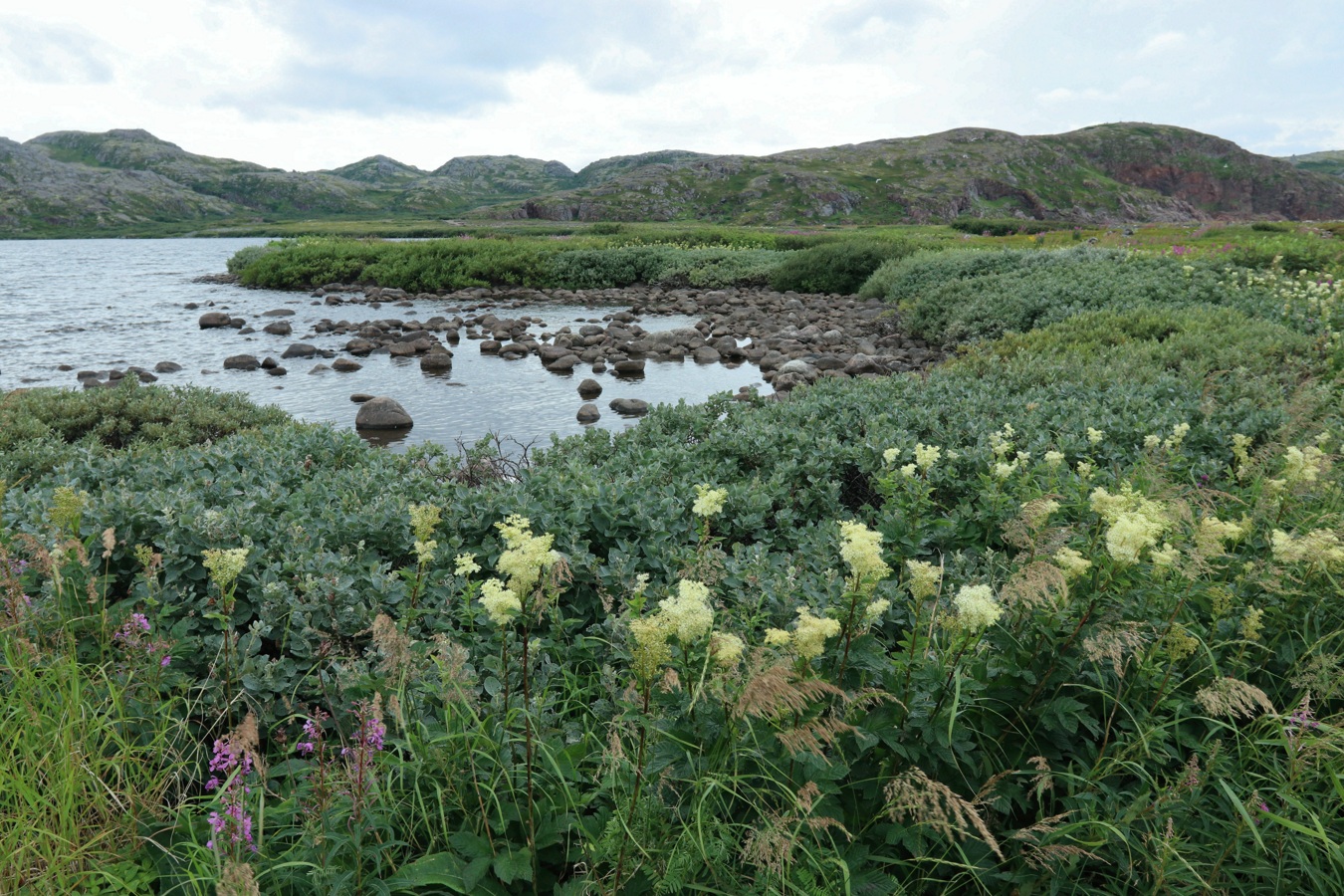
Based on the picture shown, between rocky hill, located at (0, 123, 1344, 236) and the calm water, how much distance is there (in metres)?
73.6

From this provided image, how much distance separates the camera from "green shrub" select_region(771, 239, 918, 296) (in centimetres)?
2644

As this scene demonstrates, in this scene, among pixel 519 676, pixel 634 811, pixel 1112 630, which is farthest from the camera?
pixel 519 676

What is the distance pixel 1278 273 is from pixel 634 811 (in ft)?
65.3

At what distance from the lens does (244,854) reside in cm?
207

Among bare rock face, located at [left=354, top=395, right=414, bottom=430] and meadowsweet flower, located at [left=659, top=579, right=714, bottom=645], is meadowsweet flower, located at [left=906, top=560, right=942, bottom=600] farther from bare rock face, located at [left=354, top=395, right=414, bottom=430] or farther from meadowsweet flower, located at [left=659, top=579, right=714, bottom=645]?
bare rock face, located at [left=354, top=395, right=414, bottom=430]

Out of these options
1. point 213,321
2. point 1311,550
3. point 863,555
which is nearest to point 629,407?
point 1311,550

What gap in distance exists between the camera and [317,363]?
16.0 m

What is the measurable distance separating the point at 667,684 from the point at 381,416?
418 inches

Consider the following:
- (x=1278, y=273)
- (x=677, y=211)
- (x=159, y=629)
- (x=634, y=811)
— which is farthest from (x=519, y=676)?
(x=677, y=211)

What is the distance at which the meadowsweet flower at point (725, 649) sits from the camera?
185 centimetres

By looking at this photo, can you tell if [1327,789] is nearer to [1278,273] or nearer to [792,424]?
[792,424]

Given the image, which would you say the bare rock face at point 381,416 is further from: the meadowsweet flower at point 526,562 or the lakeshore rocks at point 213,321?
the lakeshore rocks at point 213,321

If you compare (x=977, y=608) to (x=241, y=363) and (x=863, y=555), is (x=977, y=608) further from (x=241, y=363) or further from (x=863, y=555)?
(x=241, y=363)

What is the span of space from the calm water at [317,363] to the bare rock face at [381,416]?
281 millimetres
